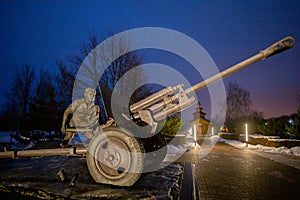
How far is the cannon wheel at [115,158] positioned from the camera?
3.21 metres

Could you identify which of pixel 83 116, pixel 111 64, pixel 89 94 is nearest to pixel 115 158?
pixel 83 116

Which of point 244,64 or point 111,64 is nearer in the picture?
point 244,64

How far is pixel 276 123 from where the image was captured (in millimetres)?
20422

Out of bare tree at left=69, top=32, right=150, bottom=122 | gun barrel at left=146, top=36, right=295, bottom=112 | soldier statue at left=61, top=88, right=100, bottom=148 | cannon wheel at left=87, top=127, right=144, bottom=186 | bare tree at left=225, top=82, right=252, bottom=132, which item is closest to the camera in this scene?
cannon wheel at left=87, top=127, right=144, bottom=186

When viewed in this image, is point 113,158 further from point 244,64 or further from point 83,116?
point 244,64

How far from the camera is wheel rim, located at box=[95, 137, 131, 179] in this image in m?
3.30

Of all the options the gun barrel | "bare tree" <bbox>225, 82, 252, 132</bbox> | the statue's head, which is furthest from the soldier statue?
"bare tree" <bbox>225, 82, 252, 132</bbox>

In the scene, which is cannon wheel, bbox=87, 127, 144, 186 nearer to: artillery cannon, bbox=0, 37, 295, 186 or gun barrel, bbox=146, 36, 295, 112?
artillery cannon, bbox=0, 37, 295, 186

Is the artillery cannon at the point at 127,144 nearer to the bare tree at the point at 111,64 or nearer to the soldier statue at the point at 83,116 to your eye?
the soldier statue at the point at 83,116

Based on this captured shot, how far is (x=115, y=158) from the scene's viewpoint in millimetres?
3342

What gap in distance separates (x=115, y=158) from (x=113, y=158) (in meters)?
0.03

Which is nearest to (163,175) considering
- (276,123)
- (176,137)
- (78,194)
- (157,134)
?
(157,134)

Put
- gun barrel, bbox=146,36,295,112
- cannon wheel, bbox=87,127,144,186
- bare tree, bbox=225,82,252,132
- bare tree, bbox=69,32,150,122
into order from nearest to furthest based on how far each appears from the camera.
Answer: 1. cannon wheel, bbox=87,127,144,186
2. gun barrel, bbox=146,36,295,112
3. bare tree, bbox=69,32,150,122
4. bare tree, bbox=225,82,252,132

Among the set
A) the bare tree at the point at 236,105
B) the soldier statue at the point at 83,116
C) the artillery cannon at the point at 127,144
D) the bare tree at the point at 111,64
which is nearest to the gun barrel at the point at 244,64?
the artillery cannon at the point at 127,144
